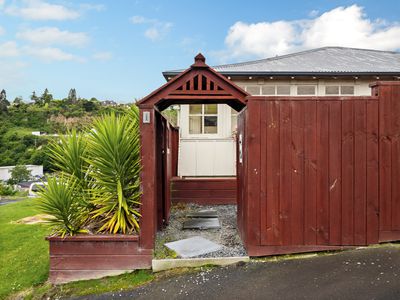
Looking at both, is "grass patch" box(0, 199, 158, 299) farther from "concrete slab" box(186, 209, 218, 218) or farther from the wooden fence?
"concrete slab" box(186, 209, 218, 218)

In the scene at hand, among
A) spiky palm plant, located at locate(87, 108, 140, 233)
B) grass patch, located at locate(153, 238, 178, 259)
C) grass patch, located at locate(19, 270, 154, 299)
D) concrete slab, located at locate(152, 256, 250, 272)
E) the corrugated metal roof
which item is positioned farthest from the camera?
the corrugated metal roof

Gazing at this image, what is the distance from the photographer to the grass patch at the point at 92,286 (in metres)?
3.46

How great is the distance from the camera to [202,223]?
5609 millimetres

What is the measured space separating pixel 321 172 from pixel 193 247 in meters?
2.08

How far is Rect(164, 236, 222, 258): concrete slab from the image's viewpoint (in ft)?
13.0

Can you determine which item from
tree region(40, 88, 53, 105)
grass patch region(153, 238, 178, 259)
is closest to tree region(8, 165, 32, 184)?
tree region(40, 88, 53, 105)

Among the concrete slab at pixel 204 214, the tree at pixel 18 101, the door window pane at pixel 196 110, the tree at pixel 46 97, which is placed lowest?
the concrete slab at pixel 204 214

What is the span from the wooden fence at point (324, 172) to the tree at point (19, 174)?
45.4 m

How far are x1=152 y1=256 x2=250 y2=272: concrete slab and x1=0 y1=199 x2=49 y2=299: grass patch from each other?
160cm

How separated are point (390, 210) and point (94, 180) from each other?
4.34m

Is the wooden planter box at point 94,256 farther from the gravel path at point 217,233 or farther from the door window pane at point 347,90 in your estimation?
the door window pane at point 347,90

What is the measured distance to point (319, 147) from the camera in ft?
12.5

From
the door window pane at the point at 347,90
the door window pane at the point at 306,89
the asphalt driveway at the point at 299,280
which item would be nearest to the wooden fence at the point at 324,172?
the asphalt driveway at the point at 299,280

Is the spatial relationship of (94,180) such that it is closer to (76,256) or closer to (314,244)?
(76,256)
